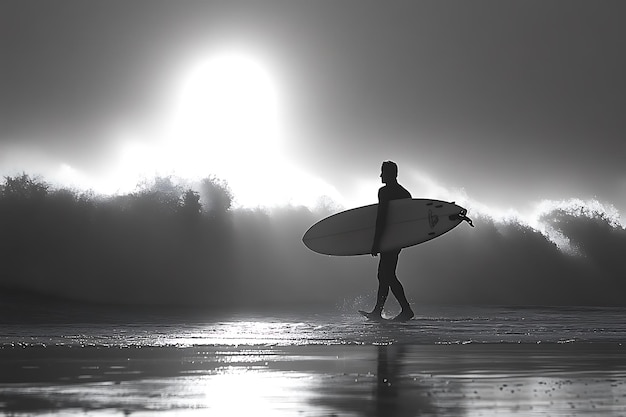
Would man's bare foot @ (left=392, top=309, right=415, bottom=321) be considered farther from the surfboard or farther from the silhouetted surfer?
the surfboard

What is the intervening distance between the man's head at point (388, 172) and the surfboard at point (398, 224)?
515 millimetres

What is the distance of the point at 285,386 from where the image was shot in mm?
6527

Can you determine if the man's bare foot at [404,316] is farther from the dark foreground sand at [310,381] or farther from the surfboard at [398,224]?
the dark foreground sand at [310,381]

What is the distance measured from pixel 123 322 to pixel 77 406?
9407mm

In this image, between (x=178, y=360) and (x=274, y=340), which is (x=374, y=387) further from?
(x=274, y=340)

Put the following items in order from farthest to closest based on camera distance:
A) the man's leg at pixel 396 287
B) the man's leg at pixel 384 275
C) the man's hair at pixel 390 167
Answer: the man's hair at pixel 390 167, the man's leg at pixel 384 275, the man's leg at pixel 396 287

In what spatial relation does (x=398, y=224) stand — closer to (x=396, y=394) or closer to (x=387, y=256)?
(x=387, y=256)

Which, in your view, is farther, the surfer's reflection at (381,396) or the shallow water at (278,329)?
the shallow water at (278,329)

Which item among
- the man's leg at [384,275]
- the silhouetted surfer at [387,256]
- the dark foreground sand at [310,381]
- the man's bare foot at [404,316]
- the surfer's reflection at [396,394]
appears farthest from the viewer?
the man's leg at [384,275]

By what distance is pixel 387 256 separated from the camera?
53.5ft

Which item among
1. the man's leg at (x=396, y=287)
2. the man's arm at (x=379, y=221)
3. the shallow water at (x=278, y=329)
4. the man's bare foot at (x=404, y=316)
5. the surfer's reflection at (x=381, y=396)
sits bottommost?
the surfer's reflection at (x=381, y=396)

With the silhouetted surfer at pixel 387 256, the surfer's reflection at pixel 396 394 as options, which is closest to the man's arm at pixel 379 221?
the silhouetted surfer at pixel 387 256

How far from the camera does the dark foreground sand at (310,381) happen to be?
17.8 ft

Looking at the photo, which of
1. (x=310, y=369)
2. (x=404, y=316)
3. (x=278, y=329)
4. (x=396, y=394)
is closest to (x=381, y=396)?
(x=396, y=394)
